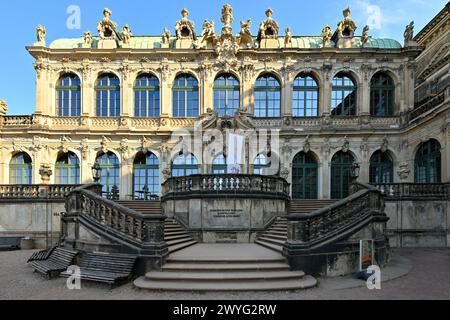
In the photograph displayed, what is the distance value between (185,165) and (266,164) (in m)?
6.64

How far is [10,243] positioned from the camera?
15078 mm

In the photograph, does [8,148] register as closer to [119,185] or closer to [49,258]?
[119,185]

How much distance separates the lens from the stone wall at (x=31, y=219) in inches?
635

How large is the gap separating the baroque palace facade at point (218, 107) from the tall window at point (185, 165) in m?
0.09

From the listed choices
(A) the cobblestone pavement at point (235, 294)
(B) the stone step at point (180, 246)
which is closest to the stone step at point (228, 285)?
(A) the cobblestone pavement at point (235, 294)

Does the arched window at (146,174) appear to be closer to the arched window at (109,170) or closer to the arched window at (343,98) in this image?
the arched window at (109,170)

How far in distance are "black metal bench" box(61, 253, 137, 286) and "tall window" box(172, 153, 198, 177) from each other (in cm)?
1304

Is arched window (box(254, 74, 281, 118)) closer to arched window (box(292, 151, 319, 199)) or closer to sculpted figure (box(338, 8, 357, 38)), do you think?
arched window (box(292, 151, 319, 199))

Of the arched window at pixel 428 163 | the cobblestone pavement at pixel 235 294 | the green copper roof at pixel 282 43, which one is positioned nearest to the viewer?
the cobblestone pavement at pixel 235 294

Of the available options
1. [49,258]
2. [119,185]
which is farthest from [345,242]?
[119,185]

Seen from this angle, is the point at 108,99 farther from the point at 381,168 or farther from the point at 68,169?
the point at 381,168

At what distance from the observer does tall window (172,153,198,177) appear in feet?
71.3

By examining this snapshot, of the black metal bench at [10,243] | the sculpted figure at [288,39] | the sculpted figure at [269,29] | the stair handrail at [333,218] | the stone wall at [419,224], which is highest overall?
the sculpted figure at [269,29]

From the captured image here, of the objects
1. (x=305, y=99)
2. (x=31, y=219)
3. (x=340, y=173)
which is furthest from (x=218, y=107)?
(x=31, y=219)
